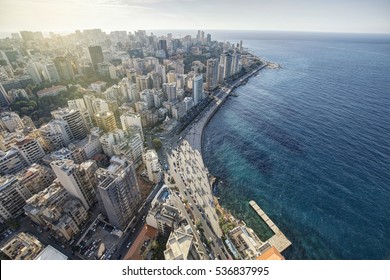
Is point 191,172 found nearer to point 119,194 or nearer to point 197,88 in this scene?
point 119,194

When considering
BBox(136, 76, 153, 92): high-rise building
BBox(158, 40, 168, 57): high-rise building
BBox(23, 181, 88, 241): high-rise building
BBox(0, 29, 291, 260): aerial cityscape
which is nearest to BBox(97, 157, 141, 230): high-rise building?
BBox(0, 29, 291, 260): aerial cityscape

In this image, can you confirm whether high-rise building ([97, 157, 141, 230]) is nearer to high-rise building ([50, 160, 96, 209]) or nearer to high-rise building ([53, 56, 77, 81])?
high-rise building ([50, 160, 96, 209])

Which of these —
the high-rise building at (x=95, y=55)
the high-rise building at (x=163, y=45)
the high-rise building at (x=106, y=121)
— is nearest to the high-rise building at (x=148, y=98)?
the high-rise building at (x=106, y=121)

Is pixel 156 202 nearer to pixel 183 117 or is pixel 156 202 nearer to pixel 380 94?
pixel 183 117

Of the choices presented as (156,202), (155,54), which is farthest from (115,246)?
(155,54)

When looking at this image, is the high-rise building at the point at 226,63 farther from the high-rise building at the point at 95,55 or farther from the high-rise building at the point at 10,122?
the high-rise building at the point at 10,122
